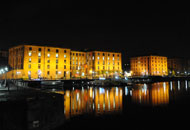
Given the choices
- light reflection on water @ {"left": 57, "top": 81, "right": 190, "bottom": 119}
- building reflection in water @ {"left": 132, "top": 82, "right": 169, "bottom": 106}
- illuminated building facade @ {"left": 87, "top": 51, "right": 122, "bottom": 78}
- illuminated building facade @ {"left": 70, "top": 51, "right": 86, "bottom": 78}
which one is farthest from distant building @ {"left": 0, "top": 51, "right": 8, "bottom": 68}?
building reflection in water @ {"left": 132, "top": 82, "right": 169, "bottom": 106}

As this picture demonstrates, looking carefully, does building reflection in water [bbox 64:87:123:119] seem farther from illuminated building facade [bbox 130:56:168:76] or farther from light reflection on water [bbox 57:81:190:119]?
illuminated building facade [bbox 130:56:168:76]

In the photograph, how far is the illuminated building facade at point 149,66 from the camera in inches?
5359

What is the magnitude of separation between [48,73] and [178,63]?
127308 millimetres

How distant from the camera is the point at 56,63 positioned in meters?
82.2

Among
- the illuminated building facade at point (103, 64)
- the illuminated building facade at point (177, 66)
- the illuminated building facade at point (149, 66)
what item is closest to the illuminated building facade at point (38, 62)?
the illuminated building facade at point (103, 64)

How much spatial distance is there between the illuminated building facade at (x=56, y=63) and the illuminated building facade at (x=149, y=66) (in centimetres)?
3932

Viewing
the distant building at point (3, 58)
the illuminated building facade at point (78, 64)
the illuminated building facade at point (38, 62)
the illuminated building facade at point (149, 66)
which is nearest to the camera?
the illuminated building facade at point (38, 62)

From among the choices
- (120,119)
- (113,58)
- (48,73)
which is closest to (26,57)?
(48,73)

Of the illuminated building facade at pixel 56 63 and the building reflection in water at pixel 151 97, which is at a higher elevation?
the illuminated building facade at pixel 56 63

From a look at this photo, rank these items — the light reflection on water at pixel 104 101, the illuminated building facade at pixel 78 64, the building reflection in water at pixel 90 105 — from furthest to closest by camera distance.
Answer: the illuminated building facade at pixel 78 64 < the light reflection on water at pixel 104 101 < the building reflection in water at pixel 90 105

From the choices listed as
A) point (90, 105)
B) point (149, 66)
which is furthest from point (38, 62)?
point (149, 66)

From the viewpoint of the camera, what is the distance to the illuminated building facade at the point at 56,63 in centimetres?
7456

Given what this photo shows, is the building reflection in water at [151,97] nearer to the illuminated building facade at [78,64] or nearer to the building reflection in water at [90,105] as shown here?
the building reflection in water at [90,105]

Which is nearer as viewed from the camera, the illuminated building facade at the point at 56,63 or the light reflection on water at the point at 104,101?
the light reflection on water at the point at 104,101
